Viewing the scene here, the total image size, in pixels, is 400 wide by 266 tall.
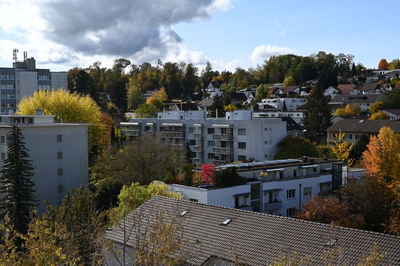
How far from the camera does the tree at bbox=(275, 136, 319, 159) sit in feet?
159

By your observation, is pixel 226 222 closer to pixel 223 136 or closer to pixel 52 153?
pixel 52 153

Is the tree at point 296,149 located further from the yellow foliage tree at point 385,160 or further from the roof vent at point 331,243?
the roof vent at point 331,243

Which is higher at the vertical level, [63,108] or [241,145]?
[63,108]

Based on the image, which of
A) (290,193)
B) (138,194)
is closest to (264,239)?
(138,194)

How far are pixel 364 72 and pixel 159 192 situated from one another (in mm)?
116093

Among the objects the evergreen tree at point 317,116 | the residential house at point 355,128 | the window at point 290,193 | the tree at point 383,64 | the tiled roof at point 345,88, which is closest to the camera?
the window at point 290,193

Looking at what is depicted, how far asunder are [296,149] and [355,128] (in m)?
16.0

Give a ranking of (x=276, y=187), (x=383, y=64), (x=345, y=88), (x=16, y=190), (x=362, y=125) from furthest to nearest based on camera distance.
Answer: (x=383, y=64), (x=345, y=88), (x=362, y=125), (x=276, y=187), (x=16, y=190)

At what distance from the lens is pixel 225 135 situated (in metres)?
51.9

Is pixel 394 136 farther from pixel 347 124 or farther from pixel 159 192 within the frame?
pixel 159 192

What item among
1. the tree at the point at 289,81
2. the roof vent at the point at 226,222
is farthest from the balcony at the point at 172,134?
the tree at the point at 289,81

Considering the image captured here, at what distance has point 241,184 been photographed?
104 ft

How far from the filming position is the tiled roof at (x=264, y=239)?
16.2m

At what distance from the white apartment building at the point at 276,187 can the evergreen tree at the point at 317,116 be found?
26.9m
